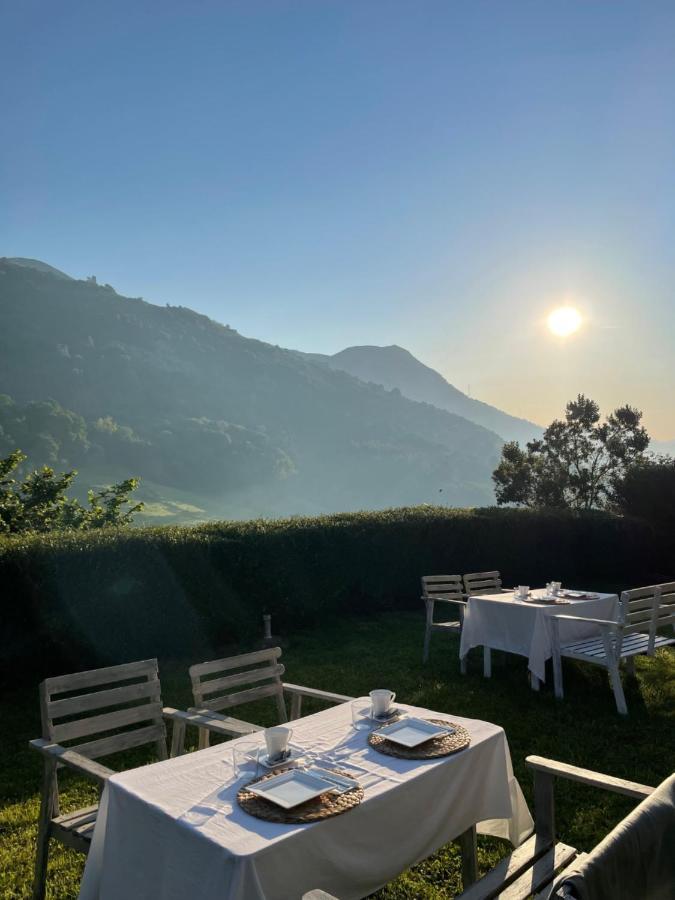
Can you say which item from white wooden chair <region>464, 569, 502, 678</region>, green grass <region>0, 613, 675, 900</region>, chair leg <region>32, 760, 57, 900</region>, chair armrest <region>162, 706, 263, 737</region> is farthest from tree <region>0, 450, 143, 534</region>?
chair leg <region>32, 760, 57, 900</region>

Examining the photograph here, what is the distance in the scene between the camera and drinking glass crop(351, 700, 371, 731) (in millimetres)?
2863

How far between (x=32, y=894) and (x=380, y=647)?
5.60m

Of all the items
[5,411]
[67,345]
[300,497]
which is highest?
[67,345]

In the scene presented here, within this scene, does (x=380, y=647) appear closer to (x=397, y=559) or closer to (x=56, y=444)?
(x=397, y=559)

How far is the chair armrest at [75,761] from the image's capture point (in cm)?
261

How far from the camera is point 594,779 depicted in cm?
245

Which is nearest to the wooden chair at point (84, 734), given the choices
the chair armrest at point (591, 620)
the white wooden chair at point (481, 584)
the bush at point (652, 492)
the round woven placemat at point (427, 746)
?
the round woven placemat at point (427, 746)

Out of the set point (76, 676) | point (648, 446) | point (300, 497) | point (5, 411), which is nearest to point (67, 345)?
point (5, 411)

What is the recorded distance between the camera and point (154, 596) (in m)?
7.32

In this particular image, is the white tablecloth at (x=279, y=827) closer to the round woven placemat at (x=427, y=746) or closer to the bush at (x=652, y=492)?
the round woven placemat at (x=427, y=746)

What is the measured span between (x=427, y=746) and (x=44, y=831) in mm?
1801

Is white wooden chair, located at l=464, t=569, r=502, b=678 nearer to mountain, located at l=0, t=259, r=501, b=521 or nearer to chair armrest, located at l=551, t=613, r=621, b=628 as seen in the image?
chair armrest, located at l=551, t=613, r=621, b=628

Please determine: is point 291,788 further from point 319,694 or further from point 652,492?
point 652,492

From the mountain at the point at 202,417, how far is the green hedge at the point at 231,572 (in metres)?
81.1
